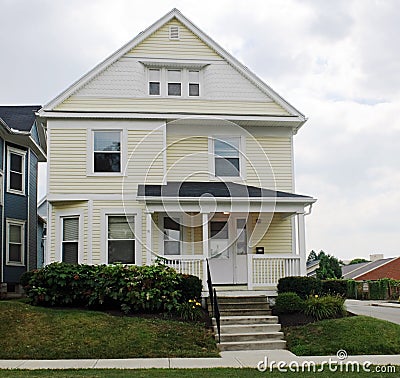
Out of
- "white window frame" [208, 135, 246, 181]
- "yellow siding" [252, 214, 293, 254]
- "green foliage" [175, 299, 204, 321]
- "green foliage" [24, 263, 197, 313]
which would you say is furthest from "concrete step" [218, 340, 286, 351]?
"white window frame" [208, 135, 246, 181]

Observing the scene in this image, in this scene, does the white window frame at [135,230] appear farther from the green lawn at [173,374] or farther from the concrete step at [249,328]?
the green lawn at [173,374]

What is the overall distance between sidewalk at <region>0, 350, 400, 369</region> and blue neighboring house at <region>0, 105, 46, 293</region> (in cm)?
1181

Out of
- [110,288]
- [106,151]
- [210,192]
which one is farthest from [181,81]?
[110,288]

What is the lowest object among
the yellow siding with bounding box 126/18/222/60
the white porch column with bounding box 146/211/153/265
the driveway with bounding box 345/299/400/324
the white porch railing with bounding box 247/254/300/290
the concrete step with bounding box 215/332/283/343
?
the driveway with bounding box 345/299/400/324

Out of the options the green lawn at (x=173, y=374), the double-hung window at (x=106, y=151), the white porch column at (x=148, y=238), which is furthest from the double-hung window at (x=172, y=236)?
the green lawn at (x=173, y=374)

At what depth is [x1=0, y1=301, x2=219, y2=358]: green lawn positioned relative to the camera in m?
12.8

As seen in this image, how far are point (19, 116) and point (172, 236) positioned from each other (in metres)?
10.6

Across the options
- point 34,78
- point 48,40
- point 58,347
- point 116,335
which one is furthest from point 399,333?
point 34,78

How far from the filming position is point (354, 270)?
5847cm

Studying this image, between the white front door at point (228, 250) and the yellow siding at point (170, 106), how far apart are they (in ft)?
11.7

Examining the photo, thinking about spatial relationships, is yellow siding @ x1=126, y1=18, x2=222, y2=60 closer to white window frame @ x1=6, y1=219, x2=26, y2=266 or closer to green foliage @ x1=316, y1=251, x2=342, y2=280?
white window frame @ x1=6, y1=219, x2=26, y2=266

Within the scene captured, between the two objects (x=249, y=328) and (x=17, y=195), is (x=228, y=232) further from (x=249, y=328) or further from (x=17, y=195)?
(x=17, y=195)

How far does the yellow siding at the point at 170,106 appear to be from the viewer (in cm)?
1970

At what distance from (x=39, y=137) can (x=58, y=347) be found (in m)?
15.3
